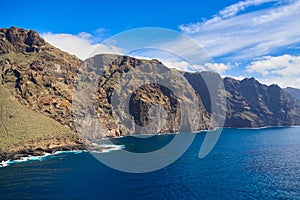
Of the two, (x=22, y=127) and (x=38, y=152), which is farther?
(x=22, y=127)

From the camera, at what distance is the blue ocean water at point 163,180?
82500 mm

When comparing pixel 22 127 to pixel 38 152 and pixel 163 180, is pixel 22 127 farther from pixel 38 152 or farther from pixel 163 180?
pixel 163 180

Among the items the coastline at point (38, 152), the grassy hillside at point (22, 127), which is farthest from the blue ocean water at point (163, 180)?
the grassy hillside at point (22, 127)

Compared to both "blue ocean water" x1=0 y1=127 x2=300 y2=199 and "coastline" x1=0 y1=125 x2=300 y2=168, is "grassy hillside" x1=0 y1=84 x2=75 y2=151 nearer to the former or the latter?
"coastline" x1=0 y1=125 x2=300 y2=168

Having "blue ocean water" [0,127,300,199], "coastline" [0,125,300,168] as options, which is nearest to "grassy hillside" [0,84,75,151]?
"coastline" [0,125,300,168]

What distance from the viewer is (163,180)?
319 ft

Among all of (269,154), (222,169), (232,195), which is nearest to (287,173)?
(222,169)

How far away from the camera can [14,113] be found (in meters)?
172

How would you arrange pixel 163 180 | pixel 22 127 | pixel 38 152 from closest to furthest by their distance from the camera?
1. pixel 163 180
2. pixel 38 152
3. pixel 22 127

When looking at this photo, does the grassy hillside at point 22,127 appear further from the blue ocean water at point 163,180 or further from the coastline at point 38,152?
the blue ocean water at point 163,180

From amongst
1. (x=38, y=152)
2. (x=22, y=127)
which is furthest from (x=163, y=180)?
(x=22, y=127)

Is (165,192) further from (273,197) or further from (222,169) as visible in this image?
(222,169)

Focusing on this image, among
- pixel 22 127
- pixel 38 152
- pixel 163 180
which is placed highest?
pixel 22 127

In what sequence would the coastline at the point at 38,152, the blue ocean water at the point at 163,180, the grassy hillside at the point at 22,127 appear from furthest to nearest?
the grassy hillside at the point at 22,127 < the coastline at the point at 38,152 < the blue ocean water at the point at 163,180
